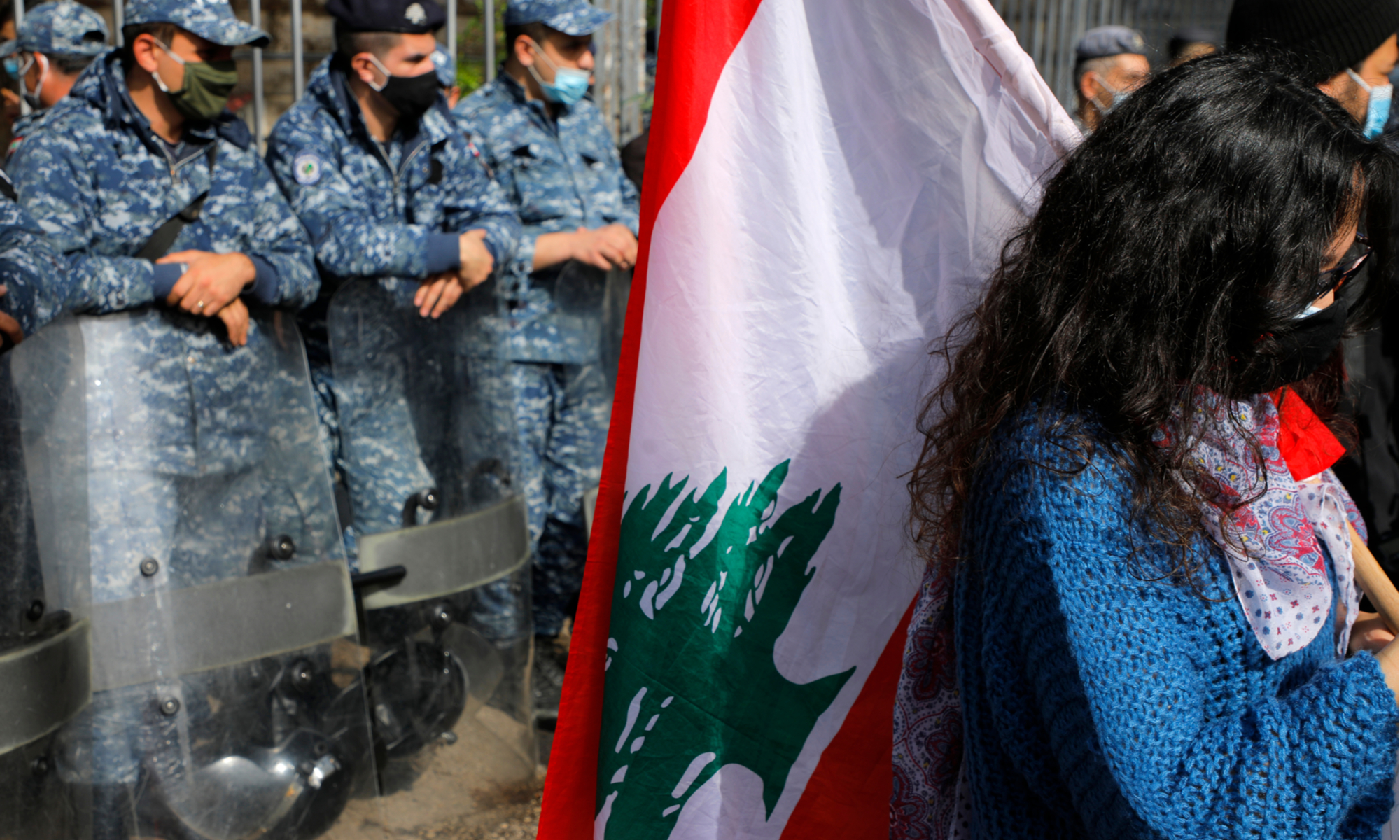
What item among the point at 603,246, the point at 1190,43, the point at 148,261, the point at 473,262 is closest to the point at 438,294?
the point at 473,262

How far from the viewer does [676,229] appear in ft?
4.67

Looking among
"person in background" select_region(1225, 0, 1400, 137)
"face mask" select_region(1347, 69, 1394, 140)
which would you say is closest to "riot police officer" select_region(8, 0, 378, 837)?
"person in background" select_region(1225, 0, 1400, 137)

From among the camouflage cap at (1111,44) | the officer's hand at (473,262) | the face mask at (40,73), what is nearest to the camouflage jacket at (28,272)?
the officer's hand at (473,262)

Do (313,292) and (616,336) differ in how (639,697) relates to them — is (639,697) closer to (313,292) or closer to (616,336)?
(313,292)

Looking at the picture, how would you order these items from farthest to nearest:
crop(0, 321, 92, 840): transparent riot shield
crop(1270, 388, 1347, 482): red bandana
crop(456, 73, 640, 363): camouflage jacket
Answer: crop(456, 73, 640, 363): camouflage jacket < crop(0, 321, 92, 840): transparent riot shield < crop(1270, 388, 1347, 482): red bandana

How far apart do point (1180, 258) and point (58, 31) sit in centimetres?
453

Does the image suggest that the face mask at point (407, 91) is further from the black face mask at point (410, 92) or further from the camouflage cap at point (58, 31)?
the camouflage cap at point (58, 31)

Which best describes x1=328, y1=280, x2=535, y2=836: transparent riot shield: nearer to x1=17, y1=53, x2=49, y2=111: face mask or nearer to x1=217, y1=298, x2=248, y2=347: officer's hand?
x1=217, y1=298, x2=248, y2=347: officer's hand

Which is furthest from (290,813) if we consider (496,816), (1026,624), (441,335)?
(1026,624)

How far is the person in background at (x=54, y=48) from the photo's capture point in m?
4.15

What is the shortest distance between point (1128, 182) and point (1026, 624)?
1.51ft

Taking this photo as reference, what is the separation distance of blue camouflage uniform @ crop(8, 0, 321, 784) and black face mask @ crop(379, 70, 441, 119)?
0.41 meters

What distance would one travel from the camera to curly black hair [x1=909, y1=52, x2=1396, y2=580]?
1061 mm

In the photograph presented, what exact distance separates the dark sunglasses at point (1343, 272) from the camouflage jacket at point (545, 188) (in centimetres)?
235
